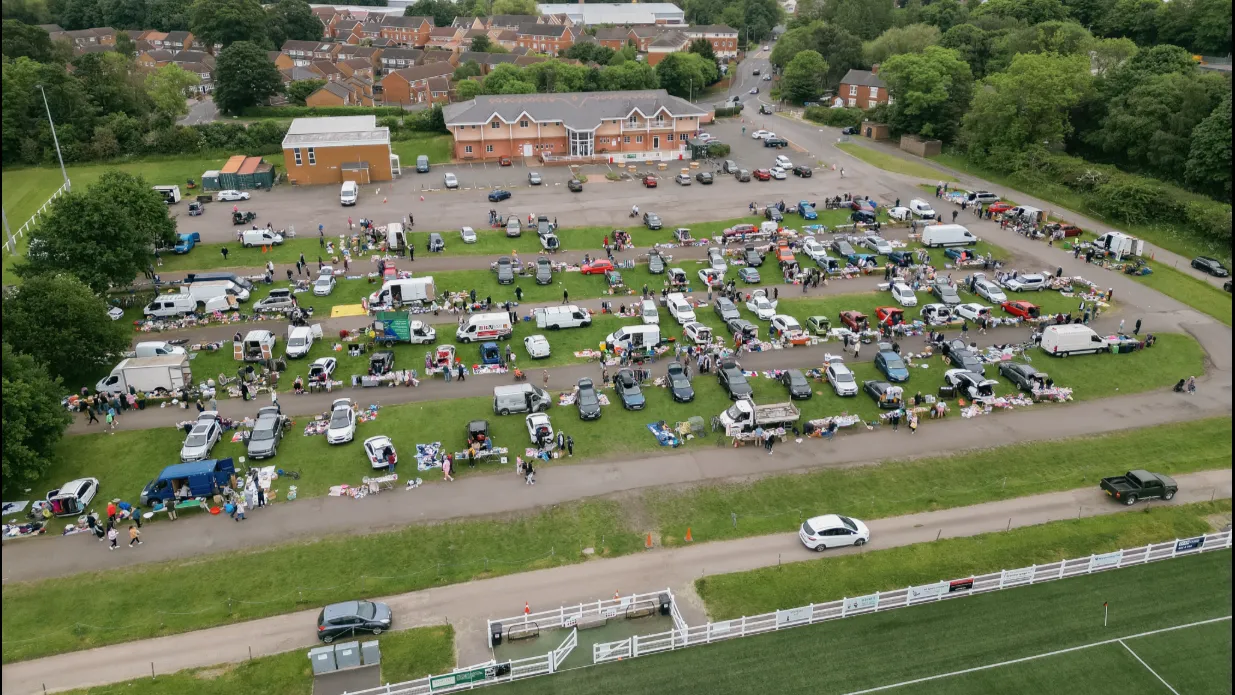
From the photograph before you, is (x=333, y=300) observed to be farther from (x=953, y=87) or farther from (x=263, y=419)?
(x=953, y=87)

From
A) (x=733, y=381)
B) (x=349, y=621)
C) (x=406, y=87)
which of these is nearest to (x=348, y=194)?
(x=733, y=381)

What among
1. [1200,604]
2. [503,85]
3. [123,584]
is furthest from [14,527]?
[503,85]

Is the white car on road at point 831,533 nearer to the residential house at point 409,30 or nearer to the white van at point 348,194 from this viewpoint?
the white van at point 348,194

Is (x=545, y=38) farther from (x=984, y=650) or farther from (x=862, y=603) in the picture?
(x=984, y=650)

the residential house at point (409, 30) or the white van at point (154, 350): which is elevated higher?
the residential house at point (409, 30)

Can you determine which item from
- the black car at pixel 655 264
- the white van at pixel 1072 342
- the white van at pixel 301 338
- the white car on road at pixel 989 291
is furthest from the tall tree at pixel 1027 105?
the white van at pixel 301 338
